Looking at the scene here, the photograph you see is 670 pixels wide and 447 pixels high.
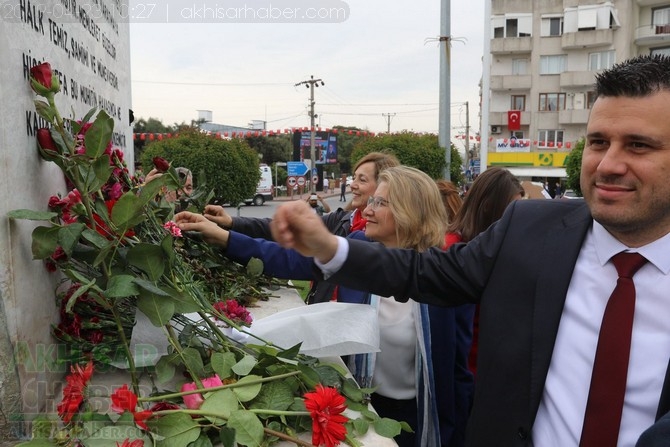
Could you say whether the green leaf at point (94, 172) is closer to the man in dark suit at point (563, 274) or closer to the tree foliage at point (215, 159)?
the man in dark suit at point (563, 274)

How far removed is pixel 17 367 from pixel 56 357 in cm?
25

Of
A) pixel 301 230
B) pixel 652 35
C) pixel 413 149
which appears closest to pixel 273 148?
pixel 652 35

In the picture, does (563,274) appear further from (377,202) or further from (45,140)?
(45,140)

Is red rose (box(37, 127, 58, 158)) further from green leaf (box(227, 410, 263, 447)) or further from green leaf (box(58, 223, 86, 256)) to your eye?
green leaf (box(227, 410, 263, 447))

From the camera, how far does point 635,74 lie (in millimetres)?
1443

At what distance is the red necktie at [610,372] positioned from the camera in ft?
4.68

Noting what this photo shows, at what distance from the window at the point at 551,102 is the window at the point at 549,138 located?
1.48m

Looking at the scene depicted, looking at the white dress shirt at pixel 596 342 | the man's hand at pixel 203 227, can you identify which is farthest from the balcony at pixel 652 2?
the white dress shirt at pixel 596 342

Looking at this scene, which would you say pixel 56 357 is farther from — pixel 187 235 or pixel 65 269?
pixel 187 235

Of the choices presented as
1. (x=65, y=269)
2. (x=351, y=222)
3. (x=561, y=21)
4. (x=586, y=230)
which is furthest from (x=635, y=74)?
(x=561, y=21)

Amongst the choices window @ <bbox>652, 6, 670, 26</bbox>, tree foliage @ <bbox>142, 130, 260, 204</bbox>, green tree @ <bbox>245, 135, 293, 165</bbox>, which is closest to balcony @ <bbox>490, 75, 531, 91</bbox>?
window @ <bbox>652, 6, 670, 26</bbox>

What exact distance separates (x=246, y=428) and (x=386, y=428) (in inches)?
16.4

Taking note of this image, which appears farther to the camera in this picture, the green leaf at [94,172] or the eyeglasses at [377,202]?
the eyeglasses at [377,202]

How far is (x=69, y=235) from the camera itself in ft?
4.45
